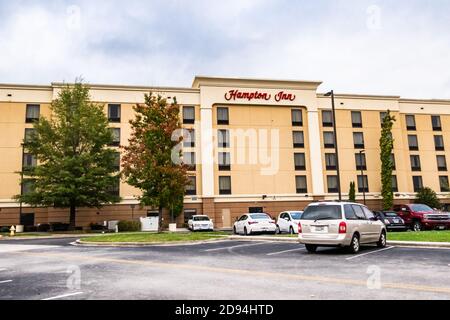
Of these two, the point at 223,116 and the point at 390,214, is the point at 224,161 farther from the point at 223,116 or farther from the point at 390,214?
the point at 390,214

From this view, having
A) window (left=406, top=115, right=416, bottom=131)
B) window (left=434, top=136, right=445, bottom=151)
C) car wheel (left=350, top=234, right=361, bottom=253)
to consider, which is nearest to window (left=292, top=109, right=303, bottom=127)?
window (left=406, top=115, right=416, bottom=131)

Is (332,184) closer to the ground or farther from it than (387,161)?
closer to the ground

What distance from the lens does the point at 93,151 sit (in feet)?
116

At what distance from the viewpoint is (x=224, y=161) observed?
1640 inches

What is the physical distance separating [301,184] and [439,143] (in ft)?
63.9

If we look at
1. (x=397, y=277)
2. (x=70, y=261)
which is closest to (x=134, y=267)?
(x=70, y=261)

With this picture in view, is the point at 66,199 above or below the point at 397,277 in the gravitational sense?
Result: above

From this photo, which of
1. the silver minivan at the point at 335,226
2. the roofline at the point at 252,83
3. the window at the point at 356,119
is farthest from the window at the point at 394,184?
the silver minivan at the point at 335,226

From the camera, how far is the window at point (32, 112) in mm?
39719

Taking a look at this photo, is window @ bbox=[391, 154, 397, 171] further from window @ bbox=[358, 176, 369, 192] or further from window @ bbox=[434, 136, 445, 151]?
window @ bbox=[434, 136, 445, 151]

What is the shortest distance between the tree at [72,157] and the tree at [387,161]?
2875cm

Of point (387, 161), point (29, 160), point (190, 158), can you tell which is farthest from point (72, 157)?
point (387, 161)

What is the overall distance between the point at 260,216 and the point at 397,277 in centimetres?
1613
